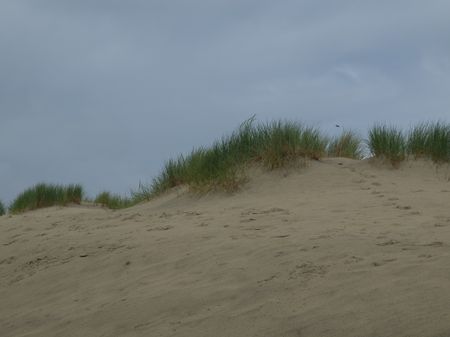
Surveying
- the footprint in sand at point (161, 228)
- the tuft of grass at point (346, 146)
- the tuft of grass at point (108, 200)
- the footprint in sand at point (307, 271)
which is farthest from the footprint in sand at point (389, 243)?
the tuft of grass at point (108, 200)

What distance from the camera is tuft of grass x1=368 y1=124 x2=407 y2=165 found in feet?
34.3

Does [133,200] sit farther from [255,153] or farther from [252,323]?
[252,323]

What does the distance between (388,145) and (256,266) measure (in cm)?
534

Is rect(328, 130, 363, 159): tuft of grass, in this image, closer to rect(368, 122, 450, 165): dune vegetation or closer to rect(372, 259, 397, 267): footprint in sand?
rect(368, 122, 450, 165): dune vegetation

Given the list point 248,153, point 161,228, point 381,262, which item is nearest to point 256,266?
point 381,262

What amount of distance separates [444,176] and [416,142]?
35.4 inches

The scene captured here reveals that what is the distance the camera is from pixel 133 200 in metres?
13.1

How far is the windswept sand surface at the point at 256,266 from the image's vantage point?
4578 millimetres

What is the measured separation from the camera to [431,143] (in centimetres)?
1049

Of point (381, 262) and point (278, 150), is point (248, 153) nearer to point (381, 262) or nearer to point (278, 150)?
point (278, 150)

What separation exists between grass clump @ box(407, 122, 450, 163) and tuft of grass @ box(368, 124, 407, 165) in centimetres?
15

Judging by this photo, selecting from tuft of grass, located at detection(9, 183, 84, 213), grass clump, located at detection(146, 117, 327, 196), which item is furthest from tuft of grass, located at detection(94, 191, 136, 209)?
grass clump, located at detection(146, 117, 327, 196)

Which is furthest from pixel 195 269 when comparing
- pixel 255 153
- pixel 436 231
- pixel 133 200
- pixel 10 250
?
pixel 133 200

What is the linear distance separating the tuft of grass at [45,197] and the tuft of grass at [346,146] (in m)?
6.69
